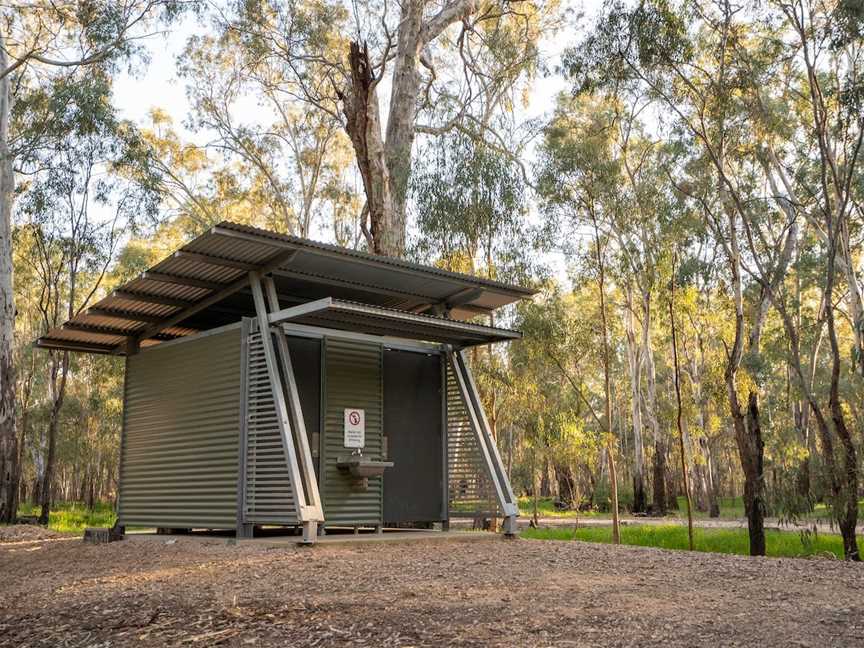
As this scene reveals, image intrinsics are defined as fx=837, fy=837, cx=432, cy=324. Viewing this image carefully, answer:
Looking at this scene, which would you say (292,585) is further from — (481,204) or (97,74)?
(97,74)

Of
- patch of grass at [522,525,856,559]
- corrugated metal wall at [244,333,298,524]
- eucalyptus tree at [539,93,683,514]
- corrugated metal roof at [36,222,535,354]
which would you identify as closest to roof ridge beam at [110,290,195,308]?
corrugated metal roof at [36,222,535,354]

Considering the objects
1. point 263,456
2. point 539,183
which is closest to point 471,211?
point 539,183

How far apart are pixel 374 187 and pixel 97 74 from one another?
311 inches

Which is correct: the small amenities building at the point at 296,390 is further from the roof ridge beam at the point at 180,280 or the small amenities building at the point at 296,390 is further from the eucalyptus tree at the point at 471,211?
the eucalyptus tree at the point at 471,211

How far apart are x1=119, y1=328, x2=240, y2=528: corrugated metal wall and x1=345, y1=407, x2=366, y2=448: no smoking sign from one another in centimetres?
130

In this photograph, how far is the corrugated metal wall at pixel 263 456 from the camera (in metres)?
8.89

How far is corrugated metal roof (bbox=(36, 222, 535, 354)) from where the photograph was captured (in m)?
9.03

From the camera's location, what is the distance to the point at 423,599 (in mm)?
5520

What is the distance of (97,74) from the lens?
1941cm

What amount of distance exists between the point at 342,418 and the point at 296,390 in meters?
1.11

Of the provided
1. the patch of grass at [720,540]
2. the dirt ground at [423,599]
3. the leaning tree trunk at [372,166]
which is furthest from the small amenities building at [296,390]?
the leaning tree trunk at [372,166]

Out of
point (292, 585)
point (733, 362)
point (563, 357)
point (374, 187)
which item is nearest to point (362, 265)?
point (292, 585)

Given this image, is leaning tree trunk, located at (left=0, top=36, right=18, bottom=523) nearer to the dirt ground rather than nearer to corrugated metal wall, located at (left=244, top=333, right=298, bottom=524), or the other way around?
the dirt ground

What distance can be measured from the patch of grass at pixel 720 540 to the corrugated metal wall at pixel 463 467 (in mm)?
2506
